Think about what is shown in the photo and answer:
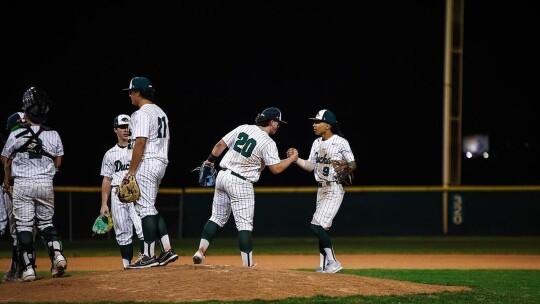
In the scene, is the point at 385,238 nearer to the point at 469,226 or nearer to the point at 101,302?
the point at 469,226

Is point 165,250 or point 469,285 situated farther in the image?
point 469,285

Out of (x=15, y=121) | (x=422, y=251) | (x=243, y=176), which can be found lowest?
(x=422, y=251)

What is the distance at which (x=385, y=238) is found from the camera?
19.9m

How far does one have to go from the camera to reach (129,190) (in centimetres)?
808

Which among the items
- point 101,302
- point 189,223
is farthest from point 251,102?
point 101,302

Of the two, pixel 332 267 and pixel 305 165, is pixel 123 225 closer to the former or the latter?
pixel 305 165

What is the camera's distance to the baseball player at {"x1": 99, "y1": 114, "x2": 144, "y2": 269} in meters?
9.80

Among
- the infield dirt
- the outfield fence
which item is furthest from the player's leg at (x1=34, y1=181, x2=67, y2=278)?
the outfield fence

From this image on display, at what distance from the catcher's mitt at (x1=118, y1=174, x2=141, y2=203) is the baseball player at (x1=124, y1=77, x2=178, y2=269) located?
0.28ft

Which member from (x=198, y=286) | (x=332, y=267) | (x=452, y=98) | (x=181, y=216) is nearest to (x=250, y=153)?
(x=198, y=286)

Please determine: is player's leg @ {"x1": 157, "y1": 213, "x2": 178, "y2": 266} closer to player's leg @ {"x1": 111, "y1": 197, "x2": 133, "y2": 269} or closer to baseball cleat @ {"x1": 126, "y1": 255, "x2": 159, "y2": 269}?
baseball cleat @ {"x1": 126, "y1": 255, "x2": 159, "y2": 269}

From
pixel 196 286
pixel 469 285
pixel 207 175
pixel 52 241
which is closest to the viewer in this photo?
pixel 196 286

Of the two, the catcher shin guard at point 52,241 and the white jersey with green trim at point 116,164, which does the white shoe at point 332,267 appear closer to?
the white jersey with green trim at point 116,164

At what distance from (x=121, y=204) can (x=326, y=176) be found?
2.50 metres
